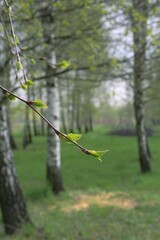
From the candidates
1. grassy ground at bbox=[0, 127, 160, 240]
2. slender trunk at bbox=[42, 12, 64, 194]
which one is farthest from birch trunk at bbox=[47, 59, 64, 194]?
grassy ground at bbox=[0, 127, 160, 240]

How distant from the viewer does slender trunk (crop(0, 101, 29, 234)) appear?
6.97m

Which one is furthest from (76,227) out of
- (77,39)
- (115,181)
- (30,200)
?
(115,181)

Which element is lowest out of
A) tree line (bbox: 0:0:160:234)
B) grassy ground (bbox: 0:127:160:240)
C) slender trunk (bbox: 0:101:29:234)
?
grassy ground (bbox: 0:127:160:240)

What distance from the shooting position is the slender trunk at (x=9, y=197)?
697cm

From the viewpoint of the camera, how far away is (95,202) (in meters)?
9.14

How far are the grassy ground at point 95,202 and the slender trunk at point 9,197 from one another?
263 millimetres

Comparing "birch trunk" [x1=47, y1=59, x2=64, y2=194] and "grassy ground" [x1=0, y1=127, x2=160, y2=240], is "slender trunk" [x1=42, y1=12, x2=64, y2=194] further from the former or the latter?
"grassy ground" [x1=0, y1=127, x2=160, y2=240]

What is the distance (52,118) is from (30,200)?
2249mm

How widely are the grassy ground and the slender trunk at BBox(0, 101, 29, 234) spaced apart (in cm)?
26

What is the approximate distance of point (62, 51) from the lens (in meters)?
12.6

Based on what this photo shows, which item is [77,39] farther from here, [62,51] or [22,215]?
[22,215]

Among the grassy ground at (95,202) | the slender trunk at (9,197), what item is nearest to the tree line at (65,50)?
the slender trunk at (9,197)

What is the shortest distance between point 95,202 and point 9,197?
2744mm

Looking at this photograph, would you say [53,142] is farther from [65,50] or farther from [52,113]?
[65,50]
